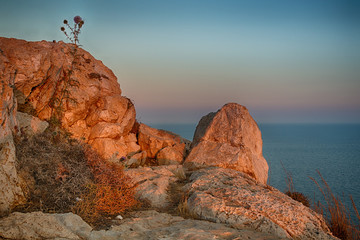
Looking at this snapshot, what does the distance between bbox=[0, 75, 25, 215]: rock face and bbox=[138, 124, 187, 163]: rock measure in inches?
231

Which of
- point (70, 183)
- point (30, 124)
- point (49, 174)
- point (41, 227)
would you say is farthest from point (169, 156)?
point (41, 227)

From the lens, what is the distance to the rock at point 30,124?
7794 millimetres

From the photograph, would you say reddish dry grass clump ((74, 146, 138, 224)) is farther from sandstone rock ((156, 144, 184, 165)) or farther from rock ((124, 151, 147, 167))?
sandstone rock ((156, 144, 184, 165))

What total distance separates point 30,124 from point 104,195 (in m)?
3.81

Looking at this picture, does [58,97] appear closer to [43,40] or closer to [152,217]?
[43,40]

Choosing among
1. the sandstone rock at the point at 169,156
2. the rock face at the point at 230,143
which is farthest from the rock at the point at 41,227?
the sandstone rock at the point at 169,156

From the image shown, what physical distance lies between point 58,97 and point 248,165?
7.25 meters

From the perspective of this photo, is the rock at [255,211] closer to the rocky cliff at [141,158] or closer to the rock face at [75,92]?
the rocky cliff at [141,158]

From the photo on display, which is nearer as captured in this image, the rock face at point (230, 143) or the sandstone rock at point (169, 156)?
the rock face at point (230, 143)

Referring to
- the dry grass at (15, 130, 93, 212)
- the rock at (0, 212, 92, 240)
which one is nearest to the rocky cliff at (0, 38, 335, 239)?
the rock at (0, 212, 92, 240)

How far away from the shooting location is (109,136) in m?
10.4

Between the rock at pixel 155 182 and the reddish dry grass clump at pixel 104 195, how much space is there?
1.10 feet

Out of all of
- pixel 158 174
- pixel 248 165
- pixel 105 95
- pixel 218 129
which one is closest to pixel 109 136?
pixel 105 95

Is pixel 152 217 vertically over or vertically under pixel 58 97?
under
